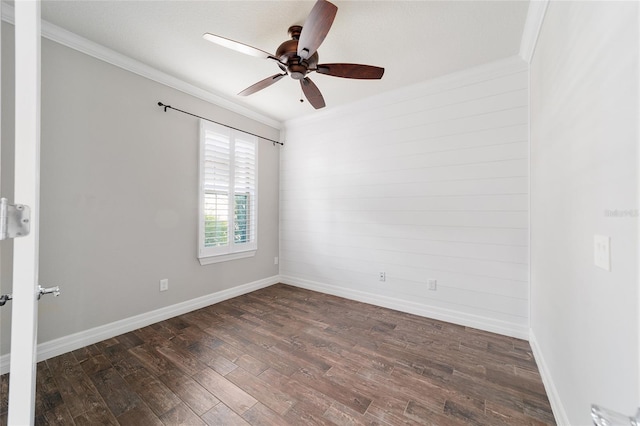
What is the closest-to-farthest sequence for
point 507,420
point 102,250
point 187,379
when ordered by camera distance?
point 507,420
point 187,379
point 102,250

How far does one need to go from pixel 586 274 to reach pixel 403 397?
50.7 inches

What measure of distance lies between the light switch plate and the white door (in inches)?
73.4

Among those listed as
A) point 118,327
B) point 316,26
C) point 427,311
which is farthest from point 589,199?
point 118,327

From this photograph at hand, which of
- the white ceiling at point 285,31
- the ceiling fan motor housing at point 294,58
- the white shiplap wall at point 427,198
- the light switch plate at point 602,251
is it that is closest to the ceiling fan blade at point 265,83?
the ceiling fan motor housing at point 294,58

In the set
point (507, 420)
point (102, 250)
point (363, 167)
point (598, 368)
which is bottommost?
point (507, 420)

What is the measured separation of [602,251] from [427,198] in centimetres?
206

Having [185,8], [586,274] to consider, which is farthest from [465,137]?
[185,8]

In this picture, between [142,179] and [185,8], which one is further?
[142,179]

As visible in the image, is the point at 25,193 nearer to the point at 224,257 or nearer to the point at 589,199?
the point at 589,199

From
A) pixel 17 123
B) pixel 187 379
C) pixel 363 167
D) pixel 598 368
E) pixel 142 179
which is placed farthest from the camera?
pixel 363 167

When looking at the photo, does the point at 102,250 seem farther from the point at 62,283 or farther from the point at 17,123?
the point at 17,123

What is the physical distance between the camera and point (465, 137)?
2.88m

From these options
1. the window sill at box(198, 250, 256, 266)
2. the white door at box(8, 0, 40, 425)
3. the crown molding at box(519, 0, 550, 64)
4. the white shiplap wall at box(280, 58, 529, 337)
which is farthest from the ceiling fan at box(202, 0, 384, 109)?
the window sill at box(198, 250, 256, 266)

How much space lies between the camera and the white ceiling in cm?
204
